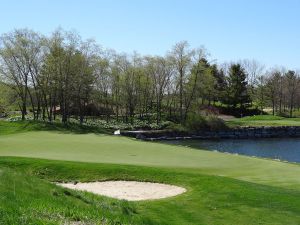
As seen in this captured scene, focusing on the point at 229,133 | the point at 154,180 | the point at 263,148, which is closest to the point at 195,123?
the point at 229,133

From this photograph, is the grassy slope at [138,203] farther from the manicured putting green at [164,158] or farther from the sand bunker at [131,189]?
the manicured putting green at [164,158]

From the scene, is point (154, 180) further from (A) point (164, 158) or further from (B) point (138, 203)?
(A) point (164, 158)

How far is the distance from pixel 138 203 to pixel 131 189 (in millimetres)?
3553

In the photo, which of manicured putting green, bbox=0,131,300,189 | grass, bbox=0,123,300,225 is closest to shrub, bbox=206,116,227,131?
manicured putting green, bbox=0,131,300,189

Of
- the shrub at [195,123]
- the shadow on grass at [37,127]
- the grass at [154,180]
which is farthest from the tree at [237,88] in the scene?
the grass at [154,180]

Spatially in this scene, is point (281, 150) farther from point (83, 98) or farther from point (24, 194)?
point (24, 194)

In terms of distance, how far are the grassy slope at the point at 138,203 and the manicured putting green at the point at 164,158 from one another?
2.90 m

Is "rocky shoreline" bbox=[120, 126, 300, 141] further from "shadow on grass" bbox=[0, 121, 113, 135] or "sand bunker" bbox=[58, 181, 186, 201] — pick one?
"sand bunker" bbox=[58, 181, 186, 201]

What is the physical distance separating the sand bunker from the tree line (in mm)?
48645

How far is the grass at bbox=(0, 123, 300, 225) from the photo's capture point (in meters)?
10.1

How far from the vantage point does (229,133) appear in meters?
81.1

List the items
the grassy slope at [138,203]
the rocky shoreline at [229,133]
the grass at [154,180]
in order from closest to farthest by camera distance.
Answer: the grassy slope at [138,203] < the grass at [154,180] < the rocky shoreline at [229,133]

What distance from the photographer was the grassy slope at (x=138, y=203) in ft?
31.5

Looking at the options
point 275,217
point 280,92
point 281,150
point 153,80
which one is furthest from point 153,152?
point 280,92
